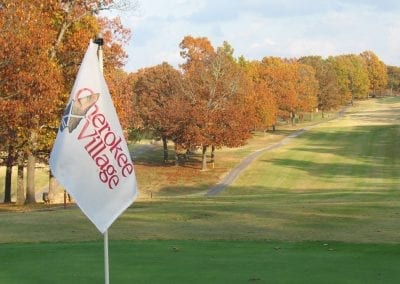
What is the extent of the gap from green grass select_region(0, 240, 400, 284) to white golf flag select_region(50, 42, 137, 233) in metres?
2.41

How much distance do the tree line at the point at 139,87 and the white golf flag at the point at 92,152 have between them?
17.6 meters

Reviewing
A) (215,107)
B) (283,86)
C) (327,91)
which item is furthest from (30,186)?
(327,91)

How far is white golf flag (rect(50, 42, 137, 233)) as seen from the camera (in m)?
6.70

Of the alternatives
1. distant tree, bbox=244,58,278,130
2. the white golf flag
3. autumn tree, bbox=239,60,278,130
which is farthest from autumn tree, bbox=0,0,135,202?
distant tree, bbox=244,58,278,130

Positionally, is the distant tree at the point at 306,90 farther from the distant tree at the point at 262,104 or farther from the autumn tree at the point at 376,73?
the autumn tree at the point at 376,73

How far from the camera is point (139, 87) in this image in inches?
2847

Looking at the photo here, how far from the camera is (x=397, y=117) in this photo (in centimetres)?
11388

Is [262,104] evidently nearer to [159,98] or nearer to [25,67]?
[159,98]

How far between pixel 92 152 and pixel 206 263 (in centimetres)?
441

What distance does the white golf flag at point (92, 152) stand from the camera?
6695mm

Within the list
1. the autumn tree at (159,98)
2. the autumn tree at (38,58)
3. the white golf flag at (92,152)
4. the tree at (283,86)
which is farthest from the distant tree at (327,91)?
the white golf flag at (92,152)

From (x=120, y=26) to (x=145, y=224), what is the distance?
16.8 m

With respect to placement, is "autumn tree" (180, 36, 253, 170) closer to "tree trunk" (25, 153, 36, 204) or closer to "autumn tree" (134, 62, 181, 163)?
"autumn tree" (134, 62, 181, 163)

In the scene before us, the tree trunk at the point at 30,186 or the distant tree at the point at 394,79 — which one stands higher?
the distant tree at the point at 394,79
